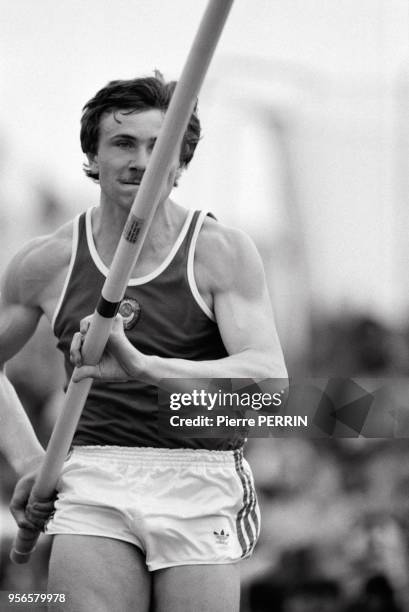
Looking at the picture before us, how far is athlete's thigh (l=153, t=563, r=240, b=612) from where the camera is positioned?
210 centimetres

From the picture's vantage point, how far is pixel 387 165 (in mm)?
3619

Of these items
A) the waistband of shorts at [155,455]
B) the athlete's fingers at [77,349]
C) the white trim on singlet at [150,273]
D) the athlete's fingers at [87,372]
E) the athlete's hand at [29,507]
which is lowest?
the athlete's hand at [29,507]

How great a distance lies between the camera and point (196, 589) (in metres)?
2.11

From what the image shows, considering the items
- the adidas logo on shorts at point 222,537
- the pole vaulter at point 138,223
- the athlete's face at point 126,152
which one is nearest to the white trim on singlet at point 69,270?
the athlete's face at point 126,152

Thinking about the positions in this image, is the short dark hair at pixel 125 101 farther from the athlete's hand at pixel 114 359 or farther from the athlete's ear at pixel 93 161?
the athlete's hand at pixel 114 359

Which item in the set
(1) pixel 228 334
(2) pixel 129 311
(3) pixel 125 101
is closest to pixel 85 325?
(2) pixel 129 311

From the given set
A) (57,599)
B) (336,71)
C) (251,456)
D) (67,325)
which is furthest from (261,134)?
(57,599)

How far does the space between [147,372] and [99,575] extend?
38cm

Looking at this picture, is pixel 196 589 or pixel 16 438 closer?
pixel 196 589

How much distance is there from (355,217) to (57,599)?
1.77 metres

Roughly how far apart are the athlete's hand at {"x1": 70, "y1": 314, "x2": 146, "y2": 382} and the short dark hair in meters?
0.47

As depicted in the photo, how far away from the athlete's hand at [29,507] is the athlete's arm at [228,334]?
335 mm

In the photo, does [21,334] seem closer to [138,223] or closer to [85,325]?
[85,325]

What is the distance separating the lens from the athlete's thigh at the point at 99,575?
212cm
